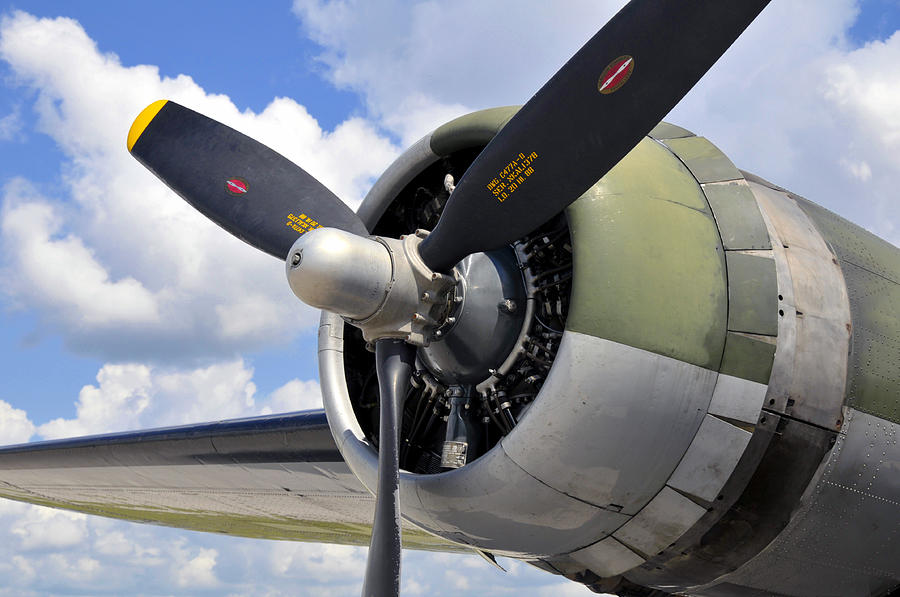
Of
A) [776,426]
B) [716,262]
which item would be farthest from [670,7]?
[776,426]

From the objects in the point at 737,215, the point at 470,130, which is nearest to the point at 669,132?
the point at 737,215

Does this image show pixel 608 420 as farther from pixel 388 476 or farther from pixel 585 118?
pixel 585 118

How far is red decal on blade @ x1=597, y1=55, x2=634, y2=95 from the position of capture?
4.83 metres

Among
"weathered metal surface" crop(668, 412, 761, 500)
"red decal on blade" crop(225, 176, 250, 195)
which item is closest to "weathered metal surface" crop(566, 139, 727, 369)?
"weathered metal surface" crop(668, 412, 761, 500)

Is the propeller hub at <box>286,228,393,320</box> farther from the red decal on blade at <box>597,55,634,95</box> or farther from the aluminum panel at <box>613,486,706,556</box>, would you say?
the aluminum panel at <box>613,486,706,556</box>

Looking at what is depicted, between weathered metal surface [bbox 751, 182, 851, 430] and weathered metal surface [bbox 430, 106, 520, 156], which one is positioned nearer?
weathered metal surface [bbox 751, 182, 851, 430]

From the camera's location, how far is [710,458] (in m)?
5.29

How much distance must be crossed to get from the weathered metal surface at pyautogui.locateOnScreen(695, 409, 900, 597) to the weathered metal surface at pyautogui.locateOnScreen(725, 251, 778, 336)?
0.87 meters

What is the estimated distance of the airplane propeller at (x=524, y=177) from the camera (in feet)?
15.4

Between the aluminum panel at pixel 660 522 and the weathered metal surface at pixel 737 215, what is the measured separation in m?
Result: 1.55

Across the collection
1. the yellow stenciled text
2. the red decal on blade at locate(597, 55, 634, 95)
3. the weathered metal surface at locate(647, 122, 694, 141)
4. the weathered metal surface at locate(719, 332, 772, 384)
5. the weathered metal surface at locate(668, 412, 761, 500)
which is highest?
the weathered metal surface at locate(647, 122, 694, 141)

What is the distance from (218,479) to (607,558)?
6502 millimetres

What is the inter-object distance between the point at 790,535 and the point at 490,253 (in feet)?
8.44

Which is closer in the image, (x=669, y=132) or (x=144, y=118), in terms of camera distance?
(x=669, y=132)
